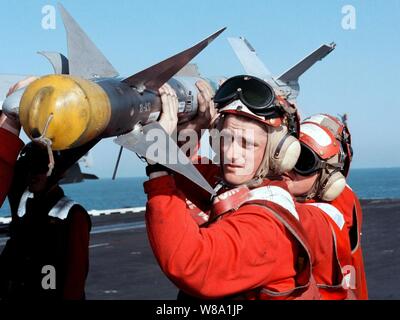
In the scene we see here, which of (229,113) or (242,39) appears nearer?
(229,113)

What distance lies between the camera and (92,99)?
10.3 feet

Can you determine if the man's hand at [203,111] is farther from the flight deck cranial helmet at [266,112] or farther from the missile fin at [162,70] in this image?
the missile fin at [162,70]

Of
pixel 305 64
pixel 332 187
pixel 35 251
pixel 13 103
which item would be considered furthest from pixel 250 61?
pixel 13 103

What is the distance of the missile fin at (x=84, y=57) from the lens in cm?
405

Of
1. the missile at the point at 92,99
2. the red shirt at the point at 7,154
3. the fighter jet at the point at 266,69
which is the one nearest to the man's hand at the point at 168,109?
the missile at the point at 92,99

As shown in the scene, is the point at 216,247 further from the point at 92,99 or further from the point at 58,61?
the point at 58,61

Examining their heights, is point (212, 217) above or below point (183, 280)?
above

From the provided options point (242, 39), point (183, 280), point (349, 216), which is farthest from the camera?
point (242, 39)

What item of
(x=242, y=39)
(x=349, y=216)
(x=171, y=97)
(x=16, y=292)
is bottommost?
(x=16, y=292)

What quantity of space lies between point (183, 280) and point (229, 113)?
3.54 feet

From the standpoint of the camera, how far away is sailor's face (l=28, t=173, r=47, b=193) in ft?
17.1

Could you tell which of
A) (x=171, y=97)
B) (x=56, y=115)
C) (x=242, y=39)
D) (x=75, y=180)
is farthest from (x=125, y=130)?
(x=242, y=39)
